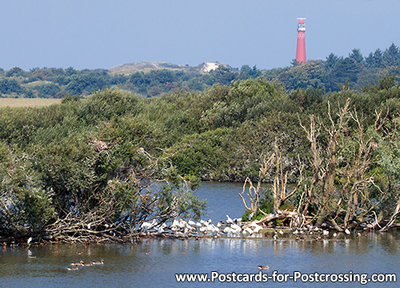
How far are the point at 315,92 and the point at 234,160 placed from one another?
13379mm

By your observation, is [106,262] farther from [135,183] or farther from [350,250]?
[350,250]

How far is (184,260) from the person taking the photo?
79.0ft

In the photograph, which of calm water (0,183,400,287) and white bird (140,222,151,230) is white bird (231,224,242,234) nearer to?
calm water (0,183,400,287)

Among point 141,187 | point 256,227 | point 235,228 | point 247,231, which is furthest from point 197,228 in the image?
point 141,187

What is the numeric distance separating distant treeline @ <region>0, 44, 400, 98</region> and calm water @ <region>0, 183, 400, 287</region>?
355 ft

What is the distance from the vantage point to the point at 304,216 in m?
29.0

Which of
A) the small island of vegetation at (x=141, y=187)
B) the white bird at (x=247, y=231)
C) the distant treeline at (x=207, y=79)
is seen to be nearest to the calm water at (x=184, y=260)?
the white bird at (x=247, y=231)

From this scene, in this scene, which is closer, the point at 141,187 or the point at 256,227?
the point at 141,187

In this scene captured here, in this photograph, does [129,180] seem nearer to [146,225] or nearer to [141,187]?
[141,187]

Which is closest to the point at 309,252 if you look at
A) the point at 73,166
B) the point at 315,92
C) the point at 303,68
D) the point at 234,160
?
the point at 73,166

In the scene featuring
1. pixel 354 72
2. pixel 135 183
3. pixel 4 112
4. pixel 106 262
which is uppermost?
pixel 354 72

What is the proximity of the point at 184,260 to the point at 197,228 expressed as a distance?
15.4ft

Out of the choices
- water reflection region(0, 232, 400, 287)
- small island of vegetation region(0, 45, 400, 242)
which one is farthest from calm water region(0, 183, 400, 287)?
small island of vegetation region(0, 45, 400, 242)

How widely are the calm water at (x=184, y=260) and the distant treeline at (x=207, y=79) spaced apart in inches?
4262
